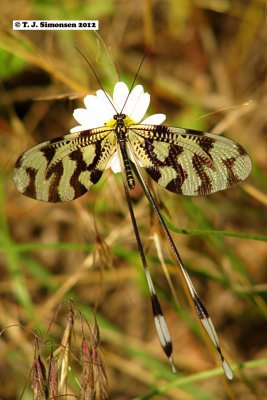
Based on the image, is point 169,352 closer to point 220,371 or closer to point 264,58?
point 220,371

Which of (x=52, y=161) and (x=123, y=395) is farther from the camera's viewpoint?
(x=123, y=395)

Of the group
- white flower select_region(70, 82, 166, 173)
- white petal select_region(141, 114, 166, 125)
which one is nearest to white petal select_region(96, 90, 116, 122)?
white flower select_region(70, 82, 166, 173)

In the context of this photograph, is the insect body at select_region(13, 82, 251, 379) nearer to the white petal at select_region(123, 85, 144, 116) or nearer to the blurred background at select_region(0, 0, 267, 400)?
the white petal at select_region(123, 85, 144, 116)

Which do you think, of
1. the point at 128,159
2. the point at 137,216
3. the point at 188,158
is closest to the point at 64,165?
the point at 128,159

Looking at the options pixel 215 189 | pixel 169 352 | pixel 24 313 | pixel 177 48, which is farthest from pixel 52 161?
pixel 177 48

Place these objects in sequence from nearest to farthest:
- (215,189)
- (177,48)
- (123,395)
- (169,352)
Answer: (169,352) → (215,189) → (123,395) → (177,48)

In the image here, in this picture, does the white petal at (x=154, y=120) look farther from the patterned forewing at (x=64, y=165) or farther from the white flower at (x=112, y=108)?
the patterned forewing at (x=64, y=165)
